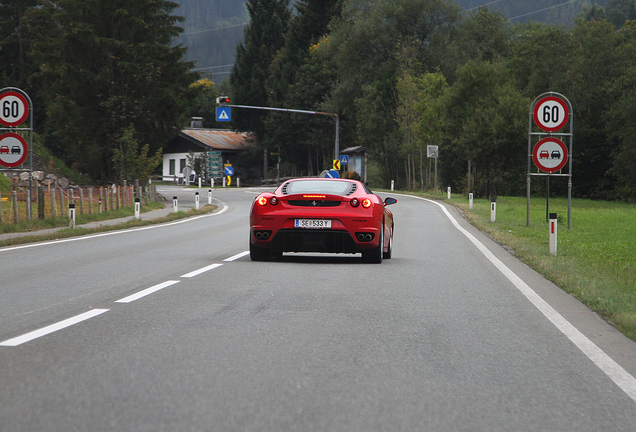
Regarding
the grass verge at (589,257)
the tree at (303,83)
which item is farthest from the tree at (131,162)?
the tree at (303,83)

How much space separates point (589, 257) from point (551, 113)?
21.6 feet

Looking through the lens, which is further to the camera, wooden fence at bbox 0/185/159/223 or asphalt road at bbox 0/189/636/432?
wooden fence at bbox 0/185/159/223

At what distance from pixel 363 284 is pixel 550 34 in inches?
1966

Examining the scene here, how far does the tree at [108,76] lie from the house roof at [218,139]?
47.2m

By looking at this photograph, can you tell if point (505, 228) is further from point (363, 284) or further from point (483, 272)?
point (363, 284)

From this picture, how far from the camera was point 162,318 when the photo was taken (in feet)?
22.8

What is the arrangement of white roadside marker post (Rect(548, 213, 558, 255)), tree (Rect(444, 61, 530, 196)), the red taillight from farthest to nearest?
tree (Rect(444, 61, 530, 196)) → white roadside marker post (Rect(548, 213, 558, 255)) → the red taillight

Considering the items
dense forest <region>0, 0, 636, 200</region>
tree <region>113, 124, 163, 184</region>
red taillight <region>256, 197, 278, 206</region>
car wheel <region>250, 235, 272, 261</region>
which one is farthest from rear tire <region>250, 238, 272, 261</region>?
dense forest <region>0, 0, 636, 200</region>

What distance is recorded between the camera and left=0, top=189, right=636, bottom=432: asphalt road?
4.17 meters

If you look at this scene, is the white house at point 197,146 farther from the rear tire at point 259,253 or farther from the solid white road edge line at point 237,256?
the rear tire at point 259,253

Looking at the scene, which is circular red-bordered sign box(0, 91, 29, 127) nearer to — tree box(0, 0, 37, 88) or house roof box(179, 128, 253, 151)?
tree box(0, 0, 37, 88)

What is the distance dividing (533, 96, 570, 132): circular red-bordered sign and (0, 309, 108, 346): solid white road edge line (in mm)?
14156

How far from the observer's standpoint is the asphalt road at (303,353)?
13.7 ft

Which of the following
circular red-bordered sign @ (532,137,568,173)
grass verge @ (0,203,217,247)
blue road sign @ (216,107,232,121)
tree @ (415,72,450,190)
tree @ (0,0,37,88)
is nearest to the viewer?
grass verge @ (0,203,217,247)
